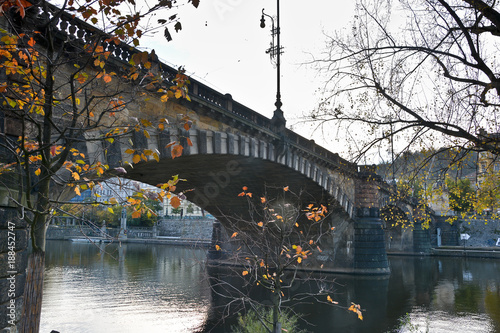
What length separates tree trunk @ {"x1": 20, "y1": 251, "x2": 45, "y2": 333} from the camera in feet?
15.5

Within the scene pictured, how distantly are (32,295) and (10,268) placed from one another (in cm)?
258

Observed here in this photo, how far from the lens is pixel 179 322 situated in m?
16.0

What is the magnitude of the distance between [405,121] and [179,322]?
38.1 feet

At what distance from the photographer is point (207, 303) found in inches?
779

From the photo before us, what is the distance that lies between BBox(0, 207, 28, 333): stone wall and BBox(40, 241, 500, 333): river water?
107 inches

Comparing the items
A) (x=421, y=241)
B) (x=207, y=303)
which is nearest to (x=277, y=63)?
(x=207, y=303)

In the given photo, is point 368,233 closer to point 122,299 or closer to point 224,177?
point 224,177

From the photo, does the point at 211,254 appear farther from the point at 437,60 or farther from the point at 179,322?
the point at 437,60

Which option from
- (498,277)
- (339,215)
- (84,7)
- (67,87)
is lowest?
(498,277)

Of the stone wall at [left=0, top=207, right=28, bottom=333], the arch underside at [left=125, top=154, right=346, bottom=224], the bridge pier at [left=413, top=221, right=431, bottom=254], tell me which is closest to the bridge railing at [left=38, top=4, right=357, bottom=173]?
the arch underside at [left=125, top=154, right=346, bottom=224]

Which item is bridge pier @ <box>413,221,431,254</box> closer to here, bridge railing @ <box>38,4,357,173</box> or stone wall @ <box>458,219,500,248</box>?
stone wall @ <box>458,219,500,248</box>

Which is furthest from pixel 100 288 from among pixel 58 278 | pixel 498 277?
pixel 498 277

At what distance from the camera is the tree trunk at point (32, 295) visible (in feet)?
15.5

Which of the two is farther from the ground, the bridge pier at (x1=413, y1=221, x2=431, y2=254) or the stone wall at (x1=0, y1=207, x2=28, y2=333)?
the stone wall at (x1=0, y1=207, x2=28, y2=333)
